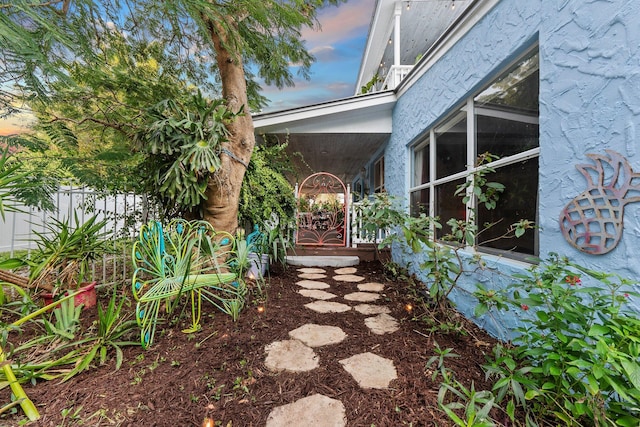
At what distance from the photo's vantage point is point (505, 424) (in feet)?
3.83

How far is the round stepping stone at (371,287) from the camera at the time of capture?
10.9ft

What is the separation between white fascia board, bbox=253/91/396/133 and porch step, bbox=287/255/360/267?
2411 mm

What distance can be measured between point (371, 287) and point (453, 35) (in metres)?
3.07

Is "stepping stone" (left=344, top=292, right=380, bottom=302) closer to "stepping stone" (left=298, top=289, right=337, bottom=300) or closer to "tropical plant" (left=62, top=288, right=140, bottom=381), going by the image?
"stepping stone" (left=298, top=289, right=337, bottom=300)

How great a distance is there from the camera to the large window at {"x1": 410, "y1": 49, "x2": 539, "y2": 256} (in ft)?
6.16

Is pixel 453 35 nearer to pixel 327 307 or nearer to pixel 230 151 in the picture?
pixel 230 151

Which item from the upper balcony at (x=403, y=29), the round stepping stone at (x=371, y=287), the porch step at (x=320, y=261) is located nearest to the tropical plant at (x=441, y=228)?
the round stepping stone at (x=371, y=287)

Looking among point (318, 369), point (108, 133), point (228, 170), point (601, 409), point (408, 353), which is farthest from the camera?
point (108, 133)

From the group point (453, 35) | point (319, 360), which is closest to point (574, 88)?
point (453, 35)

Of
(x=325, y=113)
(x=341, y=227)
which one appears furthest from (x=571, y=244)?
(x=341, y=227)

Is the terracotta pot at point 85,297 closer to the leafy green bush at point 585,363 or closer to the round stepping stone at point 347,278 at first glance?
the round stepping stone at point 347,278

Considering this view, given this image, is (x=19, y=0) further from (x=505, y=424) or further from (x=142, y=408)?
(x=505, y=424)

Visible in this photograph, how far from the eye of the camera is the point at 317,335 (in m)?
2.04

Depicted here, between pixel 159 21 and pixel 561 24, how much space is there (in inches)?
170
